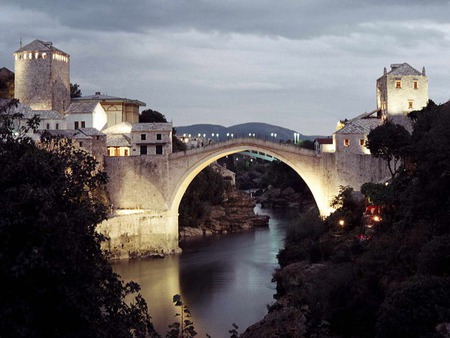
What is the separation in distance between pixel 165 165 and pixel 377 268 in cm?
1963

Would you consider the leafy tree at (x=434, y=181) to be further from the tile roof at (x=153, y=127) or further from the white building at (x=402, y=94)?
the tile roof at (x=153, y=127)

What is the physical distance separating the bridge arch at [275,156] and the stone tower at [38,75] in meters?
11.8

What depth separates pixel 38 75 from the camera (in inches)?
1724

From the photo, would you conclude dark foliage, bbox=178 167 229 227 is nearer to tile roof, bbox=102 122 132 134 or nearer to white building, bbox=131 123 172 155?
white building, bbox=131 123 172 155

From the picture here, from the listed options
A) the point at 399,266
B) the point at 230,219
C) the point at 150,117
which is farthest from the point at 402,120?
the point at 150,117

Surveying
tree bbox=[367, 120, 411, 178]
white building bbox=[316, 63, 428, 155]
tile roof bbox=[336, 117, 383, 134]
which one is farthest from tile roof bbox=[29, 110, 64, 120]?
tree bbox=[367, 120, 411, 178]

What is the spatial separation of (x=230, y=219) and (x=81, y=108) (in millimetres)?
11430

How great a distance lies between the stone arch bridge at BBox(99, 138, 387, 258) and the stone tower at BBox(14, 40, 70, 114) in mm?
9850

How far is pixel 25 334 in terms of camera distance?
8.43 m

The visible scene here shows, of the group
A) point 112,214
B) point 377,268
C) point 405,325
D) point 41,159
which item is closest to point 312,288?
point 377,268

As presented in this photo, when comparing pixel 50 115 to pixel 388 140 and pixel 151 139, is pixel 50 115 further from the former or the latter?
pixel 388 140

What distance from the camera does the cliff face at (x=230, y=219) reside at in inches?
1689

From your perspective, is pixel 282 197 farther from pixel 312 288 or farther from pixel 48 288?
pixel 48 288

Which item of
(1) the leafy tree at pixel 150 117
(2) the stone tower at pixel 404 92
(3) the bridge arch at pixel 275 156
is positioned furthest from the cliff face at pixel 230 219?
(2) the stone tower at pixel 404 92
